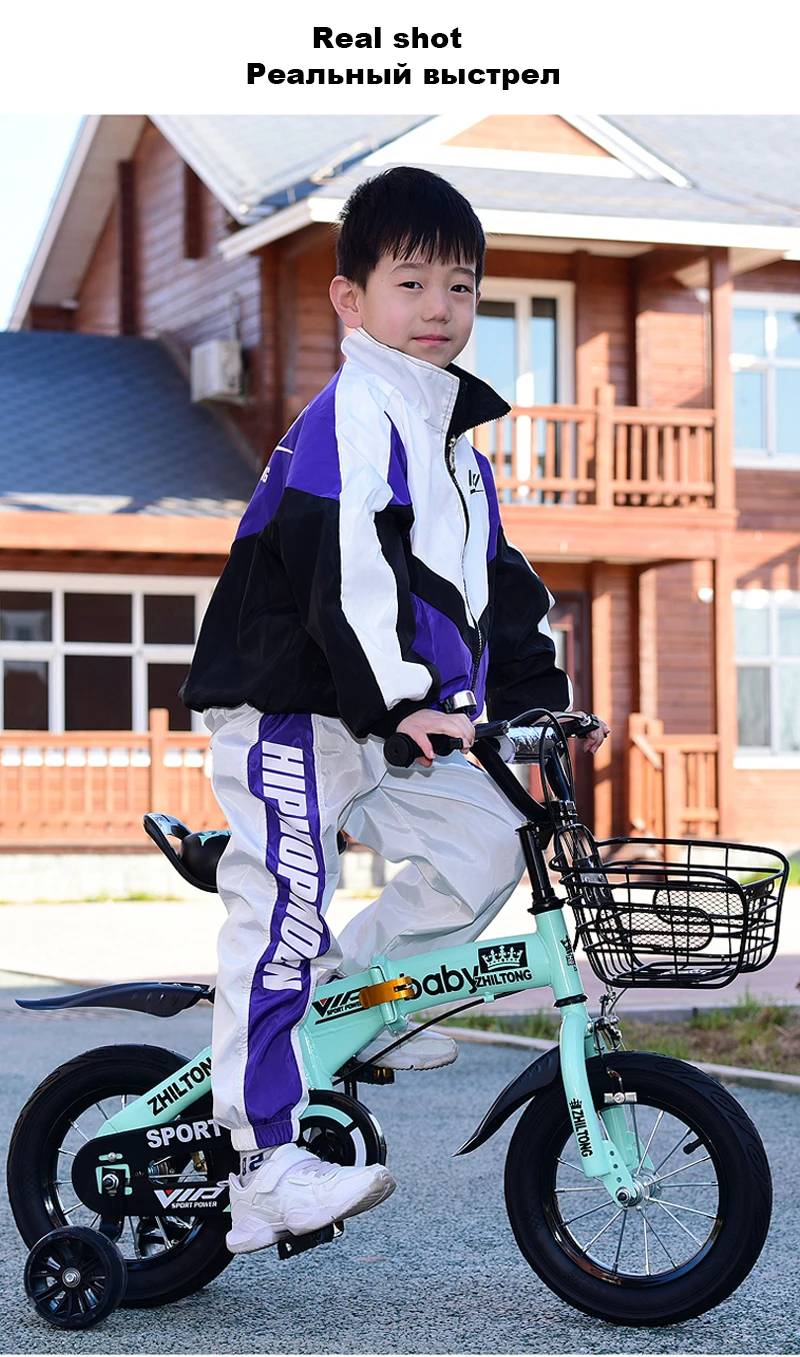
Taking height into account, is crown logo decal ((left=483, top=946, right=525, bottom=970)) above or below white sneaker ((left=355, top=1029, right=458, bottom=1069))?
above

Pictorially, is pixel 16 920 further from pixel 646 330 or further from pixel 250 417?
pixel 646 330

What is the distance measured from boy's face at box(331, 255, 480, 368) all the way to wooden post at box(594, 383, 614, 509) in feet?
46.2

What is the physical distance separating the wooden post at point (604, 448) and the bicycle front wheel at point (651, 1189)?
1424 centimetres

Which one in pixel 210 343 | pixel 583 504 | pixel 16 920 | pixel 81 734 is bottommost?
pixel 16 920

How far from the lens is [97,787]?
1652cm

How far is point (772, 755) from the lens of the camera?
19562 millimetres

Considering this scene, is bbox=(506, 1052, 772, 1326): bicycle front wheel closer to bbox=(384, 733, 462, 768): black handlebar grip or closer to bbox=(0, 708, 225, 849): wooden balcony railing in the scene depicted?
bbox=(384, 733, 462, 768): black handlebar grip

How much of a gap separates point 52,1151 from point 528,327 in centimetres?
1576

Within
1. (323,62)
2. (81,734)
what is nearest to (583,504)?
(81,734)

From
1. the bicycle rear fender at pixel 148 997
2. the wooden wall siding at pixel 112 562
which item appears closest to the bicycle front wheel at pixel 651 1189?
the bicycle rear fender at pixel 148 997

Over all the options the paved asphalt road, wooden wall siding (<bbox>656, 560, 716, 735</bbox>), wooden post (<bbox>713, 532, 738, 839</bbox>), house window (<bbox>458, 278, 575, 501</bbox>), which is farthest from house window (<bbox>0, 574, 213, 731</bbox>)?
the paved asphalt road

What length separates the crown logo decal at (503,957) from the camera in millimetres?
3361

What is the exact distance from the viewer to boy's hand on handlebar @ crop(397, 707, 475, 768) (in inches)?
121

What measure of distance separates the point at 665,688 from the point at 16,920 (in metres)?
8.17
